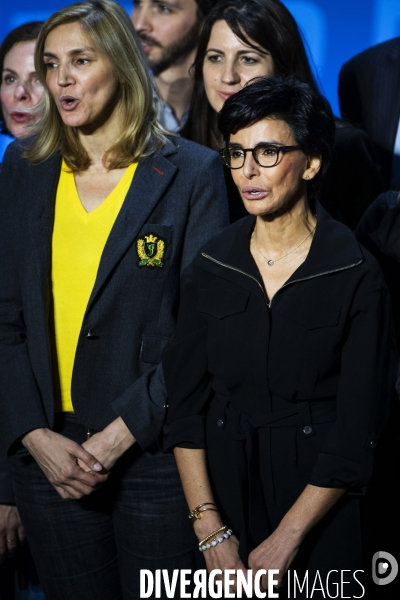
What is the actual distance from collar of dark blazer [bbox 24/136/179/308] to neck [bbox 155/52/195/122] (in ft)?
3.47

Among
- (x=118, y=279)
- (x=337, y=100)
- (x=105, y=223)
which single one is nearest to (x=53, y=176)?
(x=105, y=223)

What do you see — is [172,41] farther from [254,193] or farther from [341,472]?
[341,472]

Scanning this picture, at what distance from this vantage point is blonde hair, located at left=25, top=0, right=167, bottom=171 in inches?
86.0

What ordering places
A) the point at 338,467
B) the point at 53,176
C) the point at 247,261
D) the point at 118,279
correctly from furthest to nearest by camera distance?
the point at 53,176 < the point at 118,279 < the point at 247,261 < the point at 338,467

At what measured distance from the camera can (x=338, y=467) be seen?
180cm

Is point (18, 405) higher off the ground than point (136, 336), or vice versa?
point (136, 336)

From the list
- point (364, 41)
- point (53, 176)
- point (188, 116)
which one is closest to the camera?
point (53, 176)

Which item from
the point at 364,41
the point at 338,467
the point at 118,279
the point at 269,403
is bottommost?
the point at 338,467

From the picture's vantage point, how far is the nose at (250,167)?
6.10 feet

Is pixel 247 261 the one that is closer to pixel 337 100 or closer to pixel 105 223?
pixel 105 223

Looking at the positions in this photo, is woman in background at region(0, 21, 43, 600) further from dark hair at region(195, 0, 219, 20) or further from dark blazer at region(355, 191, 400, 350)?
dark blazer at region(355, 191, 400, 350)

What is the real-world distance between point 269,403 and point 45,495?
71 centimetres

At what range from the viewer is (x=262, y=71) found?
2.59 meters

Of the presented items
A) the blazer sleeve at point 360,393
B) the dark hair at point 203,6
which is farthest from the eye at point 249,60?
the blazer sleeve at point 360,393
